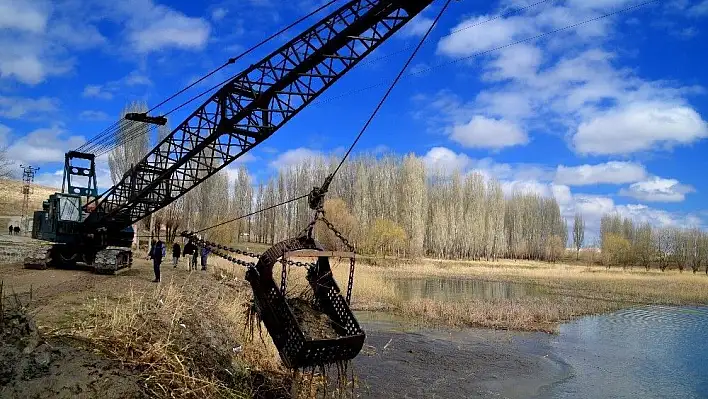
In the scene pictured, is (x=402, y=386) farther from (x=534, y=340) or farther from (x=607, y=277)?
(x=607, y=277)

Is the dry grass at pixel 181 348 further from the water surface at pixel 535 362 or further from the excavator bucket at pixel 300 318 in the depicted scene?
the water surface at pixel 535 362

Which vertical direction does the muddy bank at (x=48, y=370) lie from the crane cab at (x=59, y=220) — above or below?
below

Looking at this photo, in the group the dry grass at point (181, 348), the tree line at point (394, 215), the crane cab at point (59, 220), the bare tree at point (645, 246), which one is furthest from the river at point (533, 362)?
the bare tree at point (645, 246)

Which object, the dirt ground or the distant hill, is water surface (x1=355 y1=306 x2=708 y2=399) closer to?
the dirt ground

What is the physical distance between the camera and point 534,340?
54.9 ft

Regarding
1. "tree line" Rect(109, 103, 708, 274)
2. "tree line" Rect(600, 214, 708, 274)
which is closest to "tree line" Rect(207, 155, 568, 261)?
"tree line" Rect(109, 103, 708, 274)

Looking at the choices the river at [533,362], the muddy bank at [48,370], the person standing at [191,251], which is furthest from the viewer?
the person standing at [191,251]

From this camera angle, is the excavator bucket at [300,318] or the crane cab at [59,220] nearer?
the excavator bucket at [300,318]

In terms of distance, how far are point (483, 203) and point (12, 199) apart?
6110 centimetres

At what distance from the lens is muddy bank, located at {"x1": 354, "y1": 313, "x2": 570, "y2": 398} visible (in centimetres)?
1053

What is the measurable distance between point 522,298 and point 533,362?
14.1m

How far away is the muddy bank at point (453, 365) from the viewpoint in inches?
415

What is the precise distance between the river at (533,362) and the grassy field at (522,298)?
4.52 ft

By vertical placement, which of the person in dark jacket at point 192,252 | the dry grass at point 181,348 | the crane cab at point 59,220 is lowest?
the dry grass at point 181,348
